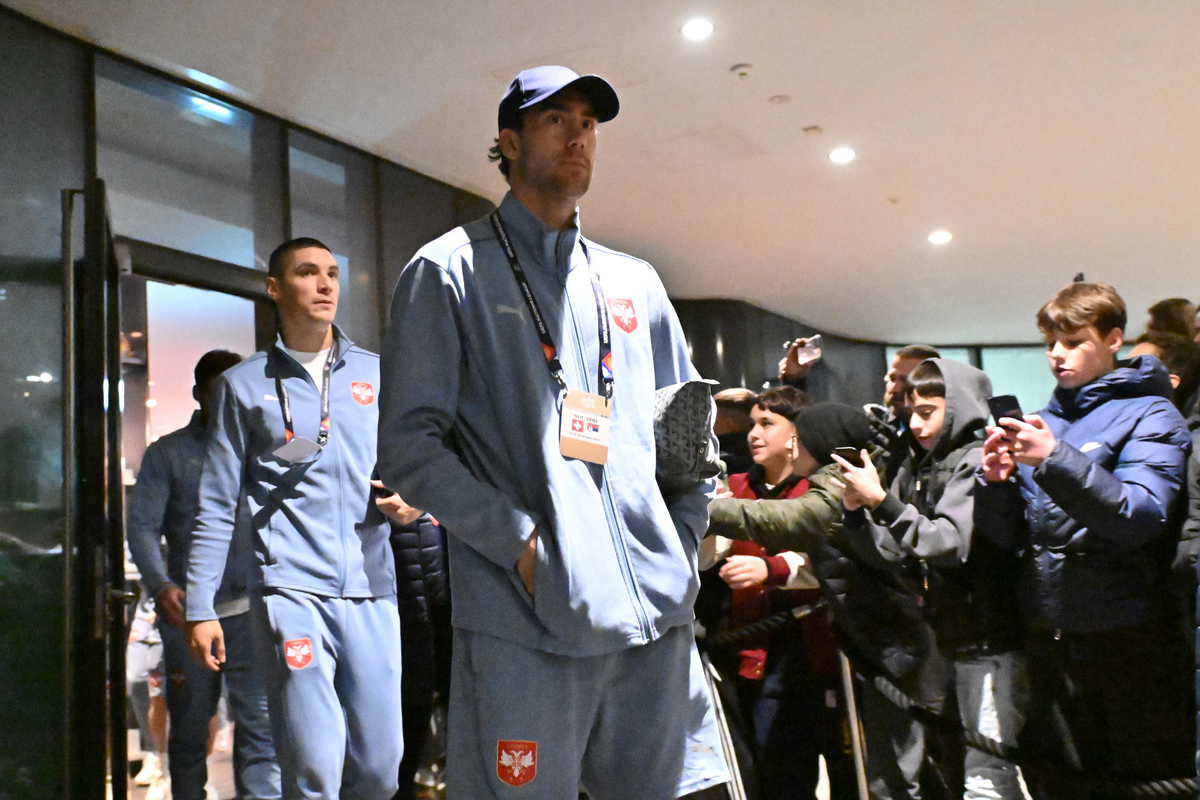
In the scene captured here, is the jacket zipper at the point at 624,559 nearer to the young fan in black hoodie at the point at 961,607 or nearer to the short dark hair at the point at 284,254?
the young fan in black hoodie at the point at 961,607

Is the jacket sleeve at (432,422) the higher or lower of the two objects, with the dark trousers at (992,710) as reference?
higher

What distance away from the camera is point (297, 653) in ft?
8.24

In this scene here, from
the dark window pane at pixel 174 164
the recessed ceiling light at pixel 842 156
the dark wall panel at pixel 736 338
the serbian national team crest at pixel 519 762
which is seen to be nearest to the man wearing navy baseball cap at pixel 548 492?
the serbian national team crest at pixel 519 762

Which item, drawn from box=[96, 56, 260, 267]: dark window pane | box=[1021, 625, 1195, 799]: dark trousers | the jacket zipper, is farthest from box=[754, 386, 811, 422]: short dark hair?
box=[96, 56, 260, 267]: dark window pane

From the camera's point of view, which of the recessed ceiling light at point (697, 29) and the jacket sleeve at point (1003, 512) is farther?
the recessed ceiling light at point (697, 29)

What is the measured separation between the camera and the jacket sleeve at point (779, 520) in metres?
2.71

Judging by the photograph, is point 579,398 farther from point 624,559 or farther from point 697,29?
point 697,29

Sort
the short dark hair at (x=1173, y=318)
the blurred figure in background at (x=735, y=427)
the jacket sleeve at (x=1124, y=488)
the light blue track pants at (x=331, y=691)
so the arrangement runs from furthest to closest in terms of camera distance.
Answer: the blurred figure in background at (x=735, y=427)
the short dark hair at (x=1173, y=318)
the light blue track pants at (x=331, y=691)
the jacket sleeve at (x=1124, y=488)

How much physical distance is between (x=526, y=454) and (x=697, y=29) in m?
3.55

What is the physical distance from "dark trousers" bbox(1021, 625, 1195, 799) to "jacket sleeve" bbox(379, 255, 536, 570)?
1.71 m

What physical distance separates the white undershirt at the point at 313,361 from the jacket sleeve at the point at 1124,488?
1.86m

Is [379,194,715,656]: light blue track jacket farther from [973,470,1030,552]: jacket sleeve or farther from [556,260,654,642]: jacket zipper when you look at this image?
[973,470,1030,552]: jacket sleeve

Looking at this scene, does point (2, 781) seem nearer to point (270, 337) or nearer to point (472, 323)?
point (270, 337)

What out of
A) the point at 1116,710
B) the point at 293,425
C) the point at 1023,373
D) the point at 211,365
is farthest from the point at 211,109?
the point at 1023,373
